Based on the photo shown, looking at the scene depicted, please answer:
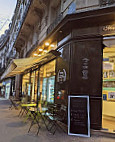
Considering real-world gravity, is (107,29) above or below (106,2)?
below

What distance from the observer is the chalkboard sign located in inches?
174

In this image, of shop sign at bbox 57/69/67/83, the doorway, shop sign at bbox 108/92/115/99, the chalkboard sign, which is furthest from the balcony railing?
shop sign at bbox 108/92/115/99

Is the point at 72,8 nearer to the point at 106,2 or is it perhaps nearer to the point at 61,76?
the point at 106,2

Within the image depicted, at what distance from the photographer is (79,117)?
4.52 meters

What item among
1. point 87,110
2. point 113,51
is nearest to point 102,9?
point 113,51

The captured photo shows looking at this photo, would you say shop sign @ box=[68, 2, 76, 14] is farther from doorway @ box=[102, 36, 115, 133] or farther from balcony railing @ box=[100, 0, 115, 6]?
doorway @ box=[102, 36, 115, 133]

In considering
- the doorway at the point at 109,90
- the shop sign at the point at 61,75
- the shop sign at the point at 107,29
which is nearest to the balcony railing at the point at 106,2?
the shop sign at the point at 107,29

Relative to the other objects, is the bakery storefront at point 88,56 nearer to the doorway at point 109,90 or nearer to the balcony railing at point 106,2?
the balcony railing at point 106,2

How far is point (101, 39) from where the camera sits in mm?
5211

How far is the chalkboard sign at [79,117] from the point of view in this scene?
4.43m

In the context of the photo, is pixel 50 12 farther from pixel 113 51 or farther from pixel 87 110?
pixel 87 110

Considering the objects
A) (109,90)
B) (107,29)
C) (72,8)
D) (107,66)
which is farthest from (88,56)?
(109,90)

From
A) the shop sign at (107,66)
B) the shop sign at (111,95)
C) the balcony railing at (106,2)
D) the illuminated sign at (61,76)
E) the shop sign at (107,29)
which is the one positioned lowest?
the shop sign at (111,95)

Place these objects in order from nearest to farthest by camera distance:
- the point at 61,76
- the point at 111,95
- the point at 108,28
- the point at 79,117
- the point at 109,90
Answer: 1. the point at 79,117
2. the point at 108,28
3. the point at 61,76
4. the point at 111,95
5. the point at 109,90
